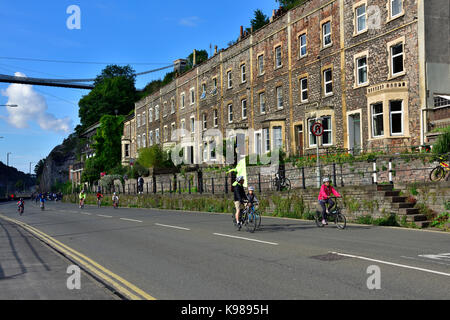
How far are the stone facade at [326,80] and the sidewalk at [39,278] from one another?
13155 mm

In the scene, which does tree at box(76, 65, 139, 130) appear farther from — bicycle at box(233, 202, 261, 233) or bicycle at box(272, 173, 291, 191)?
bicycle at box(233, 202, 261, 233)

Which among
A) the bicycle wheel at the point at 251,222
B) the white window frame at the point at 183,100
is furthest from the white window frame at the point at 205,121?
the bicycle wheel at the point at 251,222

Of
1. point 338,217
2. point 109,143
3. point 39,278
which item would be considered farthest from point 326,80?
point 109,143

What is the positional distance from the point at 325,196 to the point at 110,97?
79.2m

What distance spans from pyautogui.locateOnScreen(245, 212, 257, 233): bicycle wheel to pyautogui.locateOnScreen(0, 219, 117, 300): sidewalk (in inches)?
235

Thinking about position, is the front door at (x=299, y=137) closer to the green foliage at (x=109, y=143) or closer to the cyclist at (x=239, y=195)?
the cyclist at (x=239, y=195)

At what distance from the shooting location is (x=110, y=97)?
88.1 m

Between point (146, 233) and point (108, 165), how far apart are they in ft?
204

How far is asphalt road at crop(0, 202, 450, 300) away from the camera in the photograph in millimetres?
6355

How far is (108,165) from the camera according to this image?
74812 mm

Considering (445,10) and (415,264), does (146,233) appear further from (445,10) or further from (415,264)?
(445,10)

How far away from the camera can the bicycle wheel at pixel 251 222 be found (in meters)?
14.2

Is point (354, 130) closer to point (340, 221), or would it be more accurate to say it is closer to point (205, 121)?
point (340, 221)
